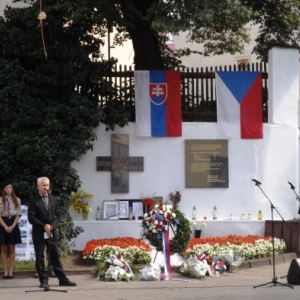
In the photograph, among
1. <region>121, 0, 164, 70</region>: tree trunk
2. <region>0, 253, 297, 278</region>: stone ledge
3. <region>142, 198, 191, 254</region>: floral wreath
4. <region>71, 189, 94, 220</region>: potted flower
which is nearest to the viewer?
<region>142, 198, 191, 254</region>: floral wreath

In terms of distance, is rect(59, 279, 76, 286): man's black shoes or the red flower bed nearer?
rect(59, 279, 76, 286): man's black shoes

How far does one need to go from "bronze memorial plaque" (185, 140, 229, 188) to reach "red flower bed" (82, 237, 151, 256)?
2.52 meters

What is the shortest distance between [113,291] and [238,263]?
11.4ft

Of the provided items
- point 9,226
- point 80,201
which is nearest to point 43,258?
point 9,226

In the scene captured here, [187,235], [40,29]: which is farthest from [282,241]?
[40,29]

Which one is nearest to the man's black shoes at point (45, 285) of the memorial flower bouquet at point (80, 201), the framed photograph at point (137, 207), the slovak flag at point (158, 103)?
the memorial flower bouquet at point (80, 201)

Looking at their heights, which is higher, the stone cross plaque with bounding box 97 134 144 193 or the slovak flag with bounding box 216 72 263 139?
the slovak flag with bounding box 216 72 263 139

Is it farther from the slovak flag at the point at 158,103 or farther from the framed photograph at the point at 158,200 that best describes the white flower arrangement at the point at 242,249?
the slovak flag at the point at 158,103

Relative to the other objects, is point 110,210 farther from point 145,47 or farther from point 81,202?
point 145,47

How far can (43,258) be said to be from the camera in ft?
43.9

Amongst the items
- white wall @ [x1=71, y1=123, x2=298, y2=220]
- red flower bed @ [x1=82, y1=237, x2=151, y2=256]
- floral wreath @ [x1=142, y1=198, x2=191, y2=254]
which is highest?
white wall @ [x1=71, y1=123, x2=298, y2=220]

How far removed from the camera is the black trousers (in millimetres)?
13367

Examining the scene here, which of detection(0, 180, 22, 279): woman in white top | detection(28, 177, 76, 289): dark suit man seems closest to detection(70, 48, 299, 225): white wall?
detection(0, 180, 22, 279): woman in white top

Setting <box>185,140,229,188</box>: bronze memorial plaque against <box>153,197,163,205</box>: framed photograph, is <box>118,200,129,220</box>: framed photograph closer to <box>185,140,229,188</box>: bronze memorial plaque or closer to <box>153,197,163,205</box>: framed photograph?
<box>153,197,163,205</box>: framed photograph
